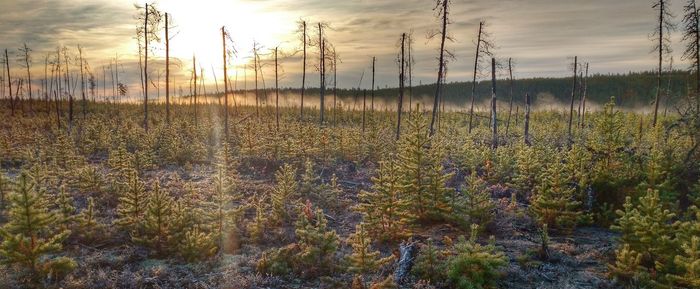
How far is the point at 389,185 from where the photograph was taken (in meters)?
10.9

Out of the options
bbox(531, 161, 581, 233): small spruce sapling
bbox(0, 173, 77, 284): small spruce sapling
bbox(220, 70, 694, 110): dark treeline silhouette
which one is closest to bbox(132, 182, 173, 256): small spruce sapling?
bbox(0, 173, 77, 284): small spruce sapling

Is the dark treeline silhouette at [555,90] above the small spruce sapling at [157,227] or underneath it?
above

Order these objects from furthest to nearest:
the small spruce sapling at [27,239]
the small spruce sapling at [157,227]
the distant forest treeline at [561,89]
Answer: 1. the distant forest treeline at [561,89]
2. the small spruce sapling at [157,227]
3. the small spruce sapling at [27,239]

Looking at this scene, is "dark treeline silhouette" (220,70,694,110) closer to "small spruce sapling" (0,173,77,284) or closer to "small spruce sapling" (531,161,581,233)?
"small spruce sapling" (531,161,581,233)

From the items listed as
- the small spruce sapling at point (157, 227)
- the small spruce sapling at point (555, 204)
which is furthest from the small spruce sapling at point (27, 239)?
the small spruce sapling at point (555, 204)

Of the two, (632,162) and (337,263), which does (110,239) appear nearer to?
(337,263)

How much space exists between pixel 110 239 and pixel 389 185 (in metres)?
6.78

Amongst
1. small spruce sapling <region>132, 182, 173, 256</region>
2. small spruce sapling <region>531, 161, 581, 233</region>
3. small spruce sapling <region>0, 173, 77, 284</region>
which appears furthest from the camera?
small spruce sapling <region>531, 161, 581, 233</region>

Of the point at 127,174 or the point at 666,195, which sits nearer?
the point at 666,195

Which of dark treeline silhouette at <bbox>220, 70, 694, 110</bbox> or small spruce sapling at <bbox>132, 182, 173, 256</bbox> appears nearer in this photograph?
small spruce sapling at <bbox>132, 182, 173, 256</bbox>

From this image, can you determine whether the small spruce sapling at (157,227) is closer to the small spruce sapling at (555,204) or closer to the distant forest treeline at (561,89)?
the small spruce sapling at (555,204)

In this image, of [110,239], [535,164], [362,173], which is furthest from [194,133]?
[535,164]

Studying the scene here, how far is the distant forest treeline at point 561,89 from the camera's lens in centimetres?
8844

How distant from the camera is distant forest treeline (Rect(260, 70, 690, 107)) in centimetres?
8844
